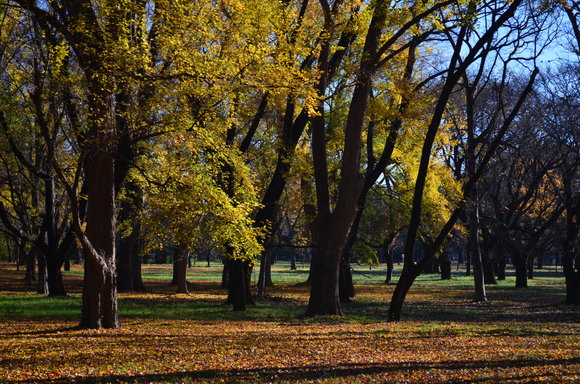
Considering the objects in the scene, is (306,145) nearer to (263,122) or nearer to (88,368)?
(263,122)

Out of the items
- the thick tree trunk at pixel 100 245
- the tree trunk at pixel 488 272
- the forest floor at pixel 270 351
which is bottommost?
the tree trunk at pixel 488 272

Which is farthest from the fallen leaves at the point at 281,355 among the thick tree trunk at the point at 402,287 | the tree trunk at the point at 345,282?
the tree trunk at the point at 345,282

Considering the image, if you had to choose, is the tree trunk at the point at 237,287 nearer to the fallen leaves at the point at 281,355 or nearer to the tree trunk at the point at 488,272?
the fallen leaves at the point at 281,355

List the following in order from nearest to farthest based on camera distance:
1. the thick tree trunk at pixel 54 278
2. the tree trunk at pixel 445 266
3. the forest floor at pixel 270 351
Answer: the forest floor at pixel 270 351, the thick tree trunk at pixel 54 278, the tree trunk at pixel 445 266

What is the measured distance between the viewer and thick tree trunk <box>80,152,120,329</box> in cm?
1174

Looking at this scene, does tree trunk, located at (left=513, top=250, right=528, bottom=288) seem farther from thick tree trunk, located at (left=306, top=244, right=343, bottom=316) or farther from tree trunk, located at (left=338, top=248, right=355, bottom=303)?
thick tree trunk, located at (left=306, top=244, right=343, bottom=316)

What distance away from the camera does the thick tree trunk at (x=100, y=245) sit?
1174cm

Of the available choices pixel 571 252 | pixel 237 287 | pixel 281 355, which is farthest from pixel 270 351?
pixel 571 252

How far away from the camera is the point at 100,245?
1188 centimetres

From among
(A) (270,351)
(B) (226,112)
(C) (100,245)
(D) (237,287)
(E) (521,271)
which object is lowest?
(E) (521,271)

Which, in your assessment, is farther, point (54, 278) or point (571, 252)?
point (54, 278)

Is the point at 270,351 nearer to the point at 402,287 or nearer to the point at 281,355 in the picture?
the point at 281,355

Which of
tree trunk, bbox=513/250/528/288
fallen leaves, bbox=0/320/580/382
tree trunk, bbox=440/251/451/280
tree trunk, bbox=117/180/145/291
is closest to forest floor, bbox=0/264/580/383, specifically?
fallen leaves, bbox=0/320/580/382

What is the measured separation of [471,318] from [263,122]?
1334cm
